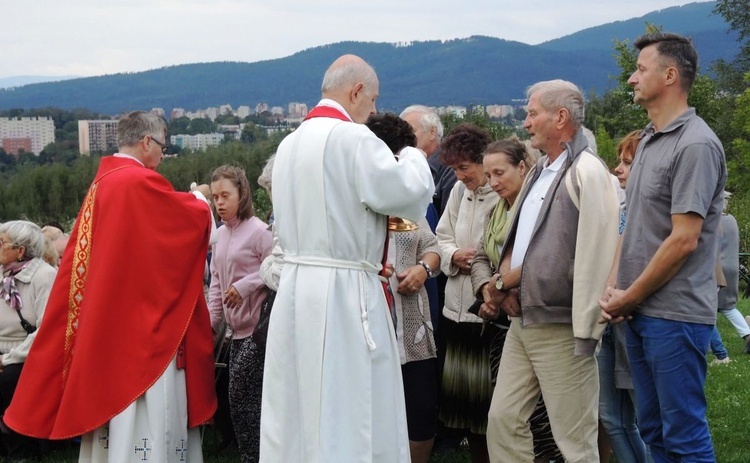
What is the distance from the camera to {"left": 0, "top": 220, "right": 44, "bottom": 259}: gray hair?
703cm

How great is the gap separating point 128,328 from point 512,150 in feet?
7.88

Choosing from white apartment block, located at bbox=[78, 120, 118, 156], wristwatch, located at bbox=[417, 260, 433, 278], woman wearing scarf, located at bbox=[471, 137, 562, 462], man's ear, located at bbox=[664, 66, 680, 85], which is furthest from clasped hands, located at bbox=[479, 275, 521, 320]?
white apartment block, located at bbox=[78, 120, 118, 156]

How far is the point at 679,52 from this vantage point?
4.32 m

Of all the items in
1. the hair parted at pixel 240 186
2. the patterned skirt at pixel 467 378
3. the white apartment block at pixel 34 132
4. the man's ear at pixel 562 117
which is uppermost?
the man's ear at pixel 562 117

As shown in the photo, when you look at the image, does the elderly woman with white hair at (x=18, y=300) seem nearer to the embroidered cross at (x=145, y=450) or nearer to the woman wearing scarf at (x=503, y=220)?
the embroidered cross at (x=145, y=450)

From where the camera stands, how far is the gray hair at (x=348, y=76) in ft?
15.6

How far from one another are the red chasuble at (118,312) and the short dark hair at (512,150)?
1.75m

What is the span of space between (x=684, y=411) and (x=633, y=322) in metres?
0.45

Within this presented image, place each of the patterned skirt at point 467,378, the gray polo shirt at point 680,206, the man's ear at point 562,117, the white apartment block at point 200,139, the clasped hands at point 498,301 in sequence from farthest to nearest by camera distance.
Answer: the white apartment block at point 200,139, the patterned skirt at point 467,378, the clasped hands at point 498,301, the man's ear at point 562,117, the gray polo shirt at point 680,206

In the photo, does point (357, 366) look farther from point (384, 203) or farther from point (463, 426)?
point (463, 426)

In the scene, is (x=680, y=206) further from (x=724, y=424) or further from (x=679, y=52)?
(x=724, y=424)

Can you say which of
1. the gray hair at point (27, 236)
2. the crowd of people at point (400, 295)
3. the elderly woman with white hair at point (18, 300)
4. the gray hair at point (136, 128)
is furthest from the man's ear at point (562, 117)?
the gray hair at point (27, 236)

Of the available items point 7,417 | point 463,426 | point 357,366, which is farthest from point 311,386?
point 7,417

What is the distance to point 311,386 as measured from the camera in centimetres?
455
